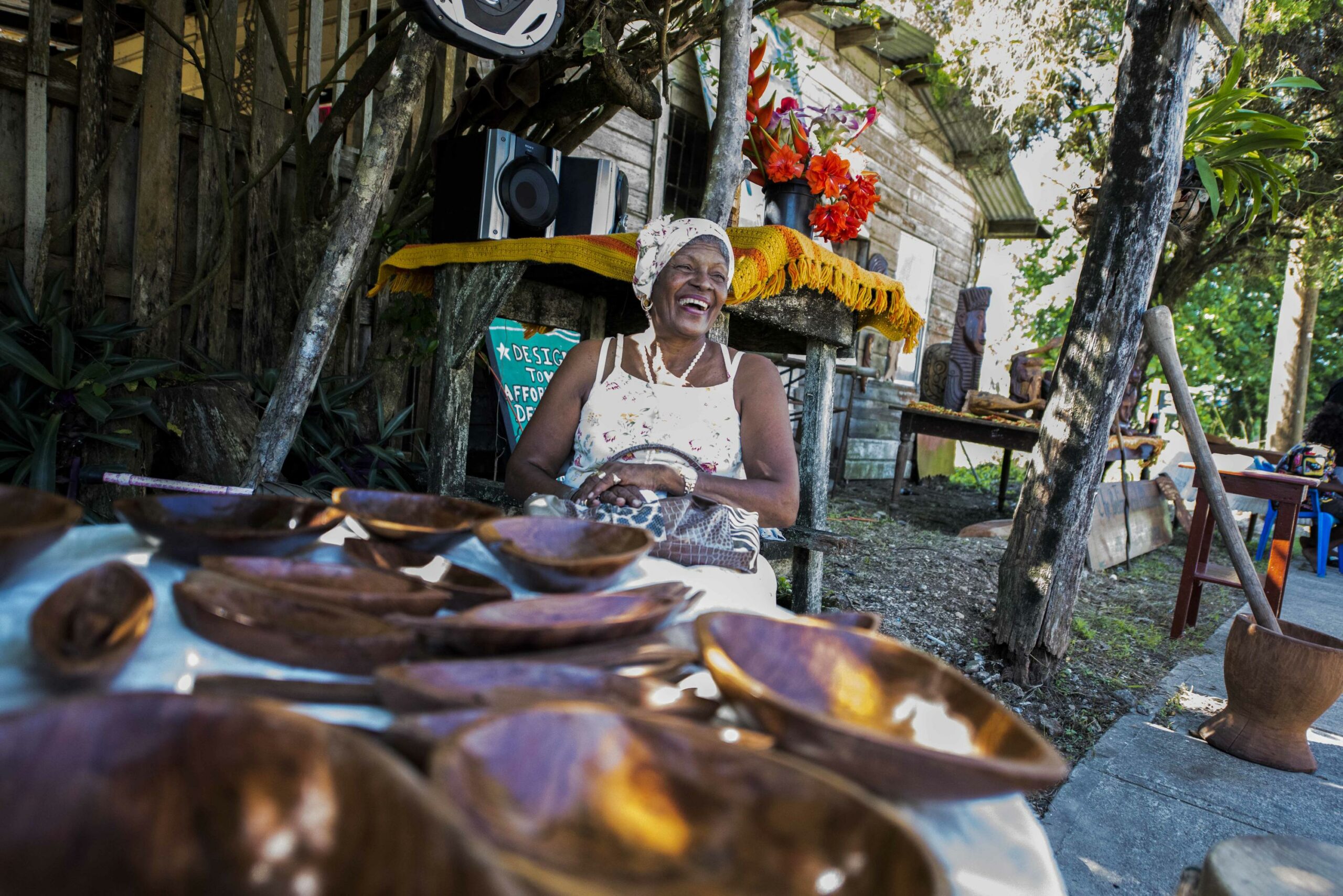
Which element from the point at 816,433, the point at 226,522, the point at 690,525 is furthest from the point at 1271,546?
the point at 226,522

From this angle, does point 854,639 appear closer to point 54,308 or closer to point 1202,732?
point 1202,732

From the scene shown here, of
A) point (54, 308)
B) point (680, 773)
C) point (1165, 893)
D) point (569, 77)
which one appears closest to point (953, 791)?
point (680, 773)

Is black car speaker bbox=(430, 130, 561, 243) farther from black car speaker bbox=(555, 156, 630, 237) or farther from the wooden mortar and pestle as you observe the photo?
the wooden mortar and pestle

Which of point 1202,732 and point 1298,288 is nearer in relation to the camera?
point 1202,732

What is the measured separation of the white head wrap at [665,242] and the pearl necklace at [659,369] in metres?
0.18

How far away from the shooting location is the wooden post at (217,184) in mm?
3809

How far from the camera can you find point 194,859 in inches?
18.8

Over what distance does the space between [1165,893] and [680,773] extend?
219cm

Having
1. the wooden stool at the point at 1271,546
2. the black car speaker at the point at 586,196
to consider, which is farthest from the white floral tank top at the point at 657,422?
the wooden stool at the point at 1271,546

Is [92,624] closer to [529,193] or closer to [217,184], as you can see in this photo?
[529,193]

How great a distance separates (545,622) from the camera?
2.70 ft

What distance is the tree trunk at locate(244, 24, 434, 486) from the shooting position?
259cm

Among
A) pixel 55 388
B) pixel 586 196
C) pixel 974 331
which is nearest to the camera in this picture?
pixel 55 388

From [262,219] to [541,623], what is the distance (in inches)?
156
